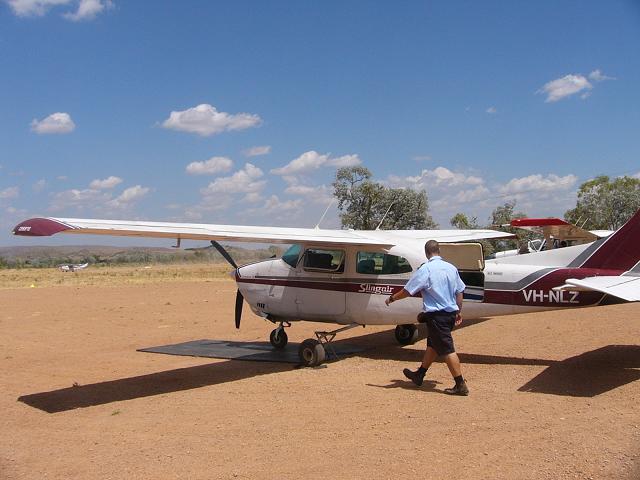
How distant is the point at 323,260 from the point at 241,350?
2596mm

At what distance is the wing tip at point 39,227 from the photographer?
666 centimetres

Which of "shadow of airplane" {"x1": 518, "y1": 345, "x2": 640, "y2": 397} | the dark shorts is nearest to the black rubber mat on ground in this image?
the dark shorts

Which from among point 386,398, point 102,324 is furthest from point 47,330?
point 386,398

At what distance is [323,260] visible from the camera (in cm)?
1027

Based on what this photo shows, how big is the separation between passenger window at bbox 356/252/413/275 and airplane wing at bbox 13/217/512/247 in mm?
252

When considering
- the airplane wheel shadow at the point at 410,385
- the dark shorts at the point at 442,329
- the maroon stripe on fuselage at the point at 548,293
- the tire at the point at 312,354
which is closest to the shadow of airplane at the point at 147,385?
the tire at the point at 312,354

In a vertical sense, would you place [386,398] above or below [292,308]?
below

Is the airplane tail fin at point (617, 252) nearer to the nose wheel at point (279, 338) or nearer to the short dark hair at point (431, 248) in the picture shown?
the short dark hair at point (431, 248)

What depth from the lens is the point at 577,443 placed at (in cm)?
522

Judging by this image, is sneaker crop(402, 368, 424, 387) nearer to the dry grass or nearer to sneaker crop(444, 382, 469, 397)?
sneaker crop(444, 382, 469, 397)

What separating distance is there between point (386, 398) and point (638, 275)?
13.5ft

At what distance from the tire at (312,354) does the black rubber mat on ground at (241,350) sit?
0.54m

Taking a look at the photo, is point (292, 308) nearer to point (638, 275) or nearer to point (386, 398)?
point (386, 398)

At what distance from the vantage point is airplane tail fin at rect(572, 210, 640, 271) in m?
8.51
